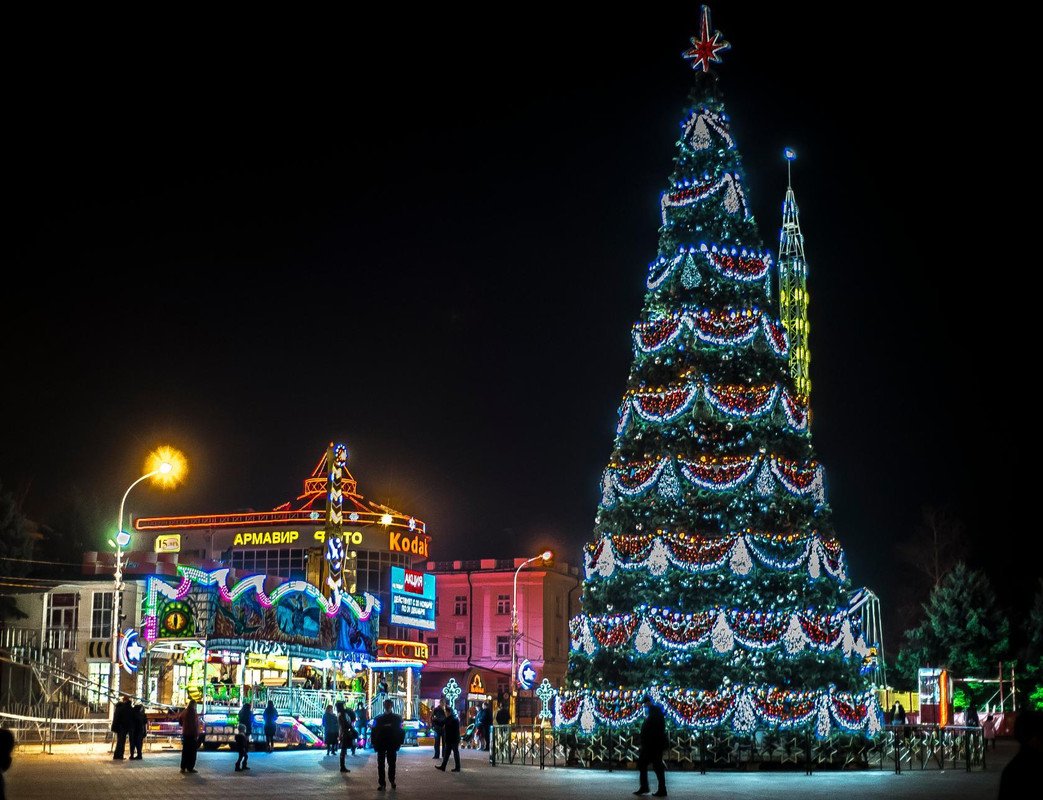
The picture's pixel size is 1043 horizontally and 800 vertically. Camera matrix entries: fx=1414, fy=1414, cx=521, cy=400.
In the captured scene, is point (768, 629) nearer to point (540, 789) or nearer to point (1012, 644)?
point (540, 789)

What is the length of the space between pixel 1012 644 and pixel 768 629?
4187 cm

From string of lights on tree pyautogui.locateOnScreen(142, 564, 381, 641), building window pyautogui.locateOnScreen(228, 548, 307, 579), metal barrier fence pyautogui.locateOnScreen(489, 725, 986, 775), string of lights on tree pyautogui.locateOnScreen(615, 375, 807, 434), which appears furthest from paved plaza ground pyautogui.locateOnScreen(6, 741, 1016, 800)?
building window pyautogui.locateOnScreen(228, 548, 307, 579)

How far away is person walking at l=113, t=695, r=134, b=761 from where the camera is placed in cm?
3053

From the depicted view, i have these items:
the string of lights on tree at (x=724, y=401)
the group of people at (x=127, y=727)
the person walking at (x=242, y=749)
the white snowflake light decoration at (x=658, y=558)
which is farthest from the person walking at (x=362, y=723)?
the string of lights on tree at (x=724, y=401)

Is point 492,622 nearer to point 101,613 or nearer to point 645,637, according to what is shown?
point 101,613

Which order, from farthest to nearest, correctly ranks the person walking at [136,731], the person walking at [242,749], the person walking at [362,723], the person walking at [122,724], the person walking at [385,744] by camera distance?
the person walking at [362,723], the person walking at [136,731], the person walking at [122,724], the person walking at [242,749], the person walking at [385,744]

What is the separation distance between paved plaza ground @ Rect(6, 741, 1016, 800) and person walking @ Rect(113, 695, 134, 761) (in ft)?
1.03

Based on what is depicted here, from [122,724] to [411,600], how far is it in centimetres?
4962

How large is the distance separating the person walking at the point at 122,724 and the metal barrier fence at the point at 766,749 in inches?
316

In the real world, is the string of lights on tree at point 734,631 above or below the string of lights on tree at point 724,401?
below

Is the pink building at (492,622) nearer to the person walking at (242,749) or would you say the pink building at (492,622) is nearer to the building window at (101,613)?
the building window at (101,613)

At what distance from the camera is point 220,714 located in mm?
40219

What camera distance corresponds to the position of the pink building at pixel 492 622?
86250mm

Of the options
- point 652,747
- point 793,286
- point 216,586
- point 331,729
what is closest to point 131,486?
point 216,586
